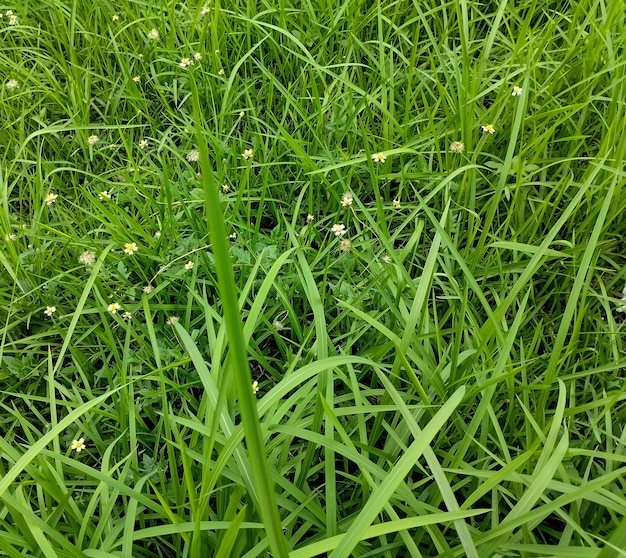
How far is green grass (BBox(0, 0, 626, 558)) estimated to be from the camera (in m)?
0.97

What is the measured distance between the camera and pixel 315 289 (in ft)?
4.02

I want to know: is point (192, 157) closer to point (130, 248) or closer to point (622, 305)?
point (130, 248)

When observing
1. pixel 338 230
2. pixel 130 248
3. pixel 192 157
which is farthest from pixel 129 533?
pixel 192 157

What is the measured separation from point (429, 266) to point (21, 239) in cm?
144

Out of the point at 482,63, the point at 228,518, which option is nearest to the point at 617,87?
the point at 482,63

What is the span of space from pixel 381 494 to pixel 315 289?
55 centimetres

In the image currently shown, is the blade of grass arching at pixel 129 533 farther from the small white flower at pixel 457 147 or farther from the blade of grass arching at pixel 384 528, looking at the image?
the small white flower at pixel 457 147

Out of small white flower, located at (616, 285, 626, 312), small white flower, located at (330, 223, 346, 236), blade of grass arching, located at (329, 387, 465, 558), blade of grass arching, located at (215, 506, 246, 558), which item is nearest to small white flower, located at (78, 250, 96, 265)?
small white flower, located at (330, 223, 346, 236)

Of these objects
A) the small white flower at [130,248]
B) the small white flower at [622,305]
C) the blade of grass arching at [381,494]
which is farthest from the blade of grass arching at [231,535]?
the small white flower at [622,305]

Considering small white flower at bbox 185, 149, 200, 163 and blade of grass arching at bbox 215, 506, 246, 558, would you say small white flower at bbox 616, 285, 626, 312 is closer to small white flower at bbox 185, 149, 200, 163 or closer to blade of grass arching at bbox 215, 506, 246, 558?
blade of grass arching at bbox 215, 506, 246, 558

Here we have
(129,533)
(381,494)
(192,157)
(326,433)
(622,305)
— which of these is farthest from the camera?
(192,157)

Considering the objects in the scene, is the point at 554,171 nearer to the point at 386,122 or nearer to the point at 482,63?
the point at 482,63

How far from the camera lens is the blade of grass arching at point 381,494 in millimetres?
753

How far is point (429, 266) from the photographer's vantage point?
1166mm
